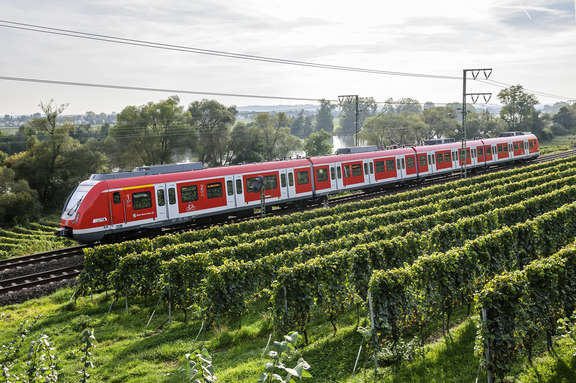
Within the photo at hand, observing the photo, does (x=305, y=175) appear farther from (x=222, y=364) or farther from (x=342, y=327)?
(x=222, y=364)

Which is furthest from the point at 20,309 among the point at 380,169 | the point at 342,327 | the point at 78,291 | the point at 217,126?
the point at 217,126

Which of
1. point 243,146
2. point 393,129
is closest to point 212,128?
point 243,146

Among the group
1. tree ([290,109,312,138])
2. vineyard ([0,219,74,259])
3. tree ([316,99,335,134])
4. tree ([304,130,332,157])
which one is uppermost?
tree ([316,99,335,134])

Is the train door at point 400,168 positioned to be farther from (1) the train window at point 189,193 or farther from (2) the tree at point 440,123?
(2) the tree at point 440,123

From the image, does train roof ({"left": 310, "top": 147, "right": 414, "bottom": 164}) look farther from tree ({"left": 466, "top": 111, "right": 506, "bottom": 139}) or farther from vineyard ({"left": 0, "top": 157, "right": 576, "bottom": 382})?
tree ({"left": 466, "top": 111, "right": 506, "bottom": 139})

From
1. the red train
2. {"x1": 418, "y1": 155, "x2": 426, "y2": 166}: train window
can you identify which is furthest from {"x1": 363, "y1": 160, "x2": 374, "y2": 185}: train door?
{"x1": 418, "y1": 155, "x2": 426, "y2": 166}: train window

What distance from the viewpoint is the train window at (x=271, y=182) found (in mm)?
26641

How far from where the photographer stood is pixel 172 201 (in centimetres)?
2259

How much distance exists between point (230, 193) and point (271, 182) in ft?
10.0

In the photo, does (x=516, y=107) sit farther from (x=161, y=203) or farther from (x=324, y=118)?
(x=161, y=203)

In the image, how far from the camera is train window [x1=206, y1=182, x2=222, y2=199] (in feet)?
78.7

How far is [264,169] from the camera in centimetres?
2661

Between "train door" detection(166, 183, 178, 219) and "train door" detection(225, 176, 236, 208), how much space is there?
10.5 feet

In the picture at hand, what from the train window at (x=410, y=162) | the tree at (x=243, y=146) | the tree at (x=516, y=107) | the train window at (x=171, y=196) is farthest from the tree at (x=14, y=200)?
the tree at (x=516, y=107)
